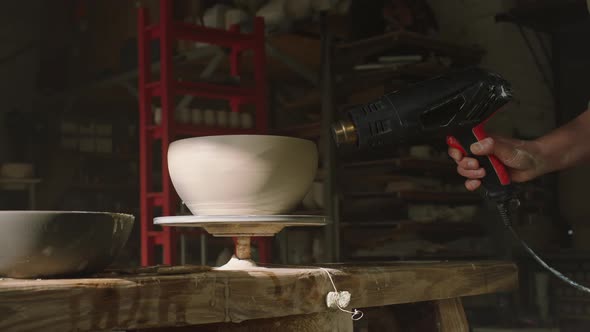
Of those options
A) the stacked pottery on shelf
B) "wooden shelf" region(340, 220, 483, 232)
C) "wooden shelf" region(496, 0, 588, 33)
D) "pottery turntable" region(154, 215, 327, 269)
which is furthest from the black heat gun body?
"wooden shelf" region(496, 0, 588, 33)

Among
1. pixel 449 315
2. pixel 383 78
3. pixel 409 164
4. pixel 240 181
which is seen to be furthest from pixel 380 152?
pixel 240 181

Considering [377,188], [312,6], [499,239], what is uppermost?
[312,6]

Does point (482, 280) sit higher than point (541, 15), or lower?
lower

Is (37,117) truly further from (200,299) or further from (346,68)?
(200,299)

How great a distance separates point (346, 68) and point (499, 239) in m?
1.51

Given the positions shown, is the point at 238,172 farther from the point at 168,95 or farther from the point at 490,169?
the point at 168,95

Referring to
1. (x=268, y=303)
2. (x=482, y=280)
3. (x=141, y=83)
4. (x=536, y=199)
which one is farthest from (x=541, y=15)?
(x=268, y=303)

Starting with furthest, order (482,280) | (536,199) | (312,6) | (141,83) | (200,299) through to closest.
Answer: (536,199) < (312,6) < (141,83) < (482,280) < (200,299)

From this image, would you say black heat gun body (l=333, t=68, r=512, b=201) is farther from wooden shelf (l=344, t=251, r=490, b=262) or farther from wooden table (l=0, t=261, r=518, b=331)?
wooden shelf (l=344, t=251, r=490, b=262)

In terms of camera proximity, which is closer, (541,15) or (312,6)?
(312,6)

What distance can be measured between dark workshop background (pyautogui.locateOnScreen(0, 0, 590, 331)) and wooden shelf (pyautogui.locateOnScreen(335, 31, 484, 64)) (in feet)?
0.05

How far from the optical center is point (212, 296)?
100 centimetres

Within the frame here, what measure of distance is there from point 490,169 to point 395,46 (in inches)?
123

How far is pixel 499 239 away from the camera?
4656mm
